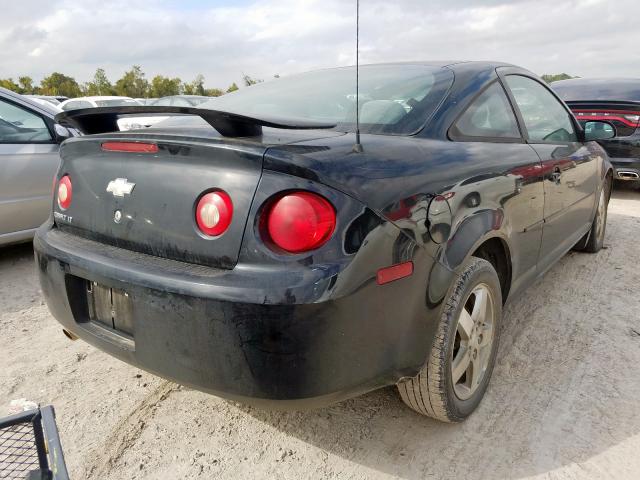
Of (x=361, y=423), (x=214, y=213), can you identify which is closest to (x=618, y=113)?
(x=361, y=423)

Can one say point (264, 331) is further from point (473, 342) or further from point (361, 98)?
point (361, 98)

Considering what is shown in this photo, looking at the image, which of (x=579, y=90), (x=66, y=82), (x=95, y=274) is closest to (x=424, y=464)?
(x=95, y=274)

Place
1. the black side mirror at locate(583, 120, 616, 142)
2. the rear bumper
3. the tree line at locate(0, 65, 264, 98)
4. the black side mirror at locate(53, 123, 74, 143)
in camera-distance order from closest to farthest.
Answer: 1. the rear bumper
2. the black side mirror at locate(583, 120, 616, 142)
3. the black side mirror at locate(53, 123, 74, 143)
4. the tree line at locate(0, 65, 264, 98)

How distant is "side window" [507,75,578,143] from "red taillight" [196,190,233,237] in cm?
188

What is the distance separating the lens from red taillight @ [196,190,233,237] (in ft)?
5.16

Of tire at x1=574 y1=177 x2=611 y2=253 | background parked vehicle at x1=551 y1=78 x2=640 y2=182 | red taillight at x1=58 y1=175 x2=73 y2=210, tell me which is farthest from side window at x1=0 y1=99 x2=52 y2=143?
background parked vehicle at x1=551 y1=78 x2=640 y2=182

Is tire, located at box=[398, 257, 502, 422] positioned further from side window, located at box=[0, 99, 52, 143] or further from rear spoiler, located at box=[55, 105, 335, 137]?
side window, located at box=[0, 99, 52, 143]

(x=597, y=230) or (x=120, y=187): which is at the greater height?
(x=120, y=187)

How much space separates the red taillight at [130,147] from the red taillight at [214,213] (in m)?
0.31

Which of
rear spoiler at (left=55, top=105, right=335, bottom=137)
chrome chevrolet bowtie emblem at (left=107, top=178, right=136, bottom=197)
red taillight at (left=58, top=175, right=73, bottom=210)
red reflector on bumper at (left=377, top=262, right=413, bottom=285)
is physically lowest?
red reflector on bumper at (left=377, top=262, right=413, bottom=285)

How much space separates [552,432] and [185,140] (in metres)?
1.78

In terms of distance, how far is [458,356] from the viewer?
2061 mm

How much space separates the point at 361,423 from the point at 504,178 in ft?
3.95

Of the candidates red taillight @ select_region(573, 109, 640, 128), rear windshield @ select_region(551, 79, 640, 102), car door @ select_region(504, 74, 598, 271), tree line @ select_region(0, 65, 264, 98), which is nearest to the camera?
car door @ select_region(504, 74, 598, 271)
